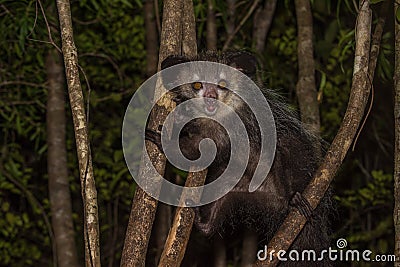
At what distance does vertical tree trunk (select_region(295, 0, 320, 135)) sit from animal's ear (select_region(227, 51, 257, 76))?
87 centimetres

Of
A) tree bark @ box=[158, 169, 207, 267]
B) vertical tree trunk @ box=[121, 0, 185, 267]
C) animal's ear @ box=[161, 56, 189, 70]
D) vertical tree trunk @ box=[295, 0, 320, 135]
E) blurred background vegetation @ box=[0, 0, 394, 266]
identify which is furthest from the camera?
blurred background vegetation @ box=[0, 0, 394, 266]

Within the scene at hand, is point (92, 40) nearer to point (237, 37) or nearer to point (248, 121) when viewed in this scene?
point (237, 37)

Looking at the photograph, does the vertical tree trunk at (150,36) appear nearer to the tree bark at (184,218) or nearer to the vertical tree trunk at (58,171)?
the vertical tree trunk at (58,171)

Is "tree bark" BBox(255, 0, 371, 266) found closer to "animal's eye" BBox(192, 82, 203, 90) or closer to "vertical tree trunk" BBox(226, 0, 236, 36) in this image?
"animal's eye" BBox(192, 82, 203, 90)

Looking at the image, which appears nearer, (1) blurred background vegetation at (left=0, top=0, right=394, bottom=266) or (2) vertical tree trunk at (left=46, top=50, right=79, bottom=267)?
(2) vertical tree trunk at (left=46, top=50, right=79, bottom=267)

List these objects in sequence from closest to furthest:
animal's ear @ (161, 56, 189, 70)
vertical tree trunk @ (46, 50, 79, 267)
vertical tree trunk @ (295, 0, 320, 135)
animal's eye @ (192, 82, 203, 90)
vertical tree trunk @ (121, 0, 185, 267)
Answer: vertical tree trunk @ (121, 0, 185, 267), animal's ear @ (161, 56, 189, 70), animal's eye @ (192, 82, 203, 90), vertical tree trunk @ (295, 0, 320, 135), vertical tree trunk @ (46, 50, 79, 267)

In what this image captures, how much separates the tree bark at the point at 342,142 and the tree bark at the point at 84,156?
0.76 m

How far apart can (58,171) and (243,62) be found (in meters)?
1.98

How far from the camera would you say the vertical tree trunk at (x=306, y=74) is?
469 centimetres

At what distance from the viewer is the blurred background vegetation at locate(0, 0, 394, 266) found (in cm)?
576

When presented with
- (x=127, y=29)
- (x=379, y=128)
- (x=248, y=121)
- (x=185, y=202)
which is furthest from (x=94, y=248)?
(x=379, y=128)

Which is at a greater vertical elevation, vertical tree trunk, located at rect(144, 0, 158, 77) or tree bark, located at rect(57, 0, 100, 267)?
vertical tree trunk, located at rect(144, 0, 158, 77)

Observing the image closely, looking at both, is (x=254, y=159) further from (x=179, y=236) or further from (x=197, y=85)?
(x=179, y=236)

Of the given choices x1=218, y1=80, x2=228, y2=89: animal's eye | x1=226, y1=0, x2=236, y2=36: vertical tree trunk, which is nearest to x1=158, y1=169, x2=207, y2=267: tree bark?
x1=218, y1=80, x2=228, y2=89: animal's eye
